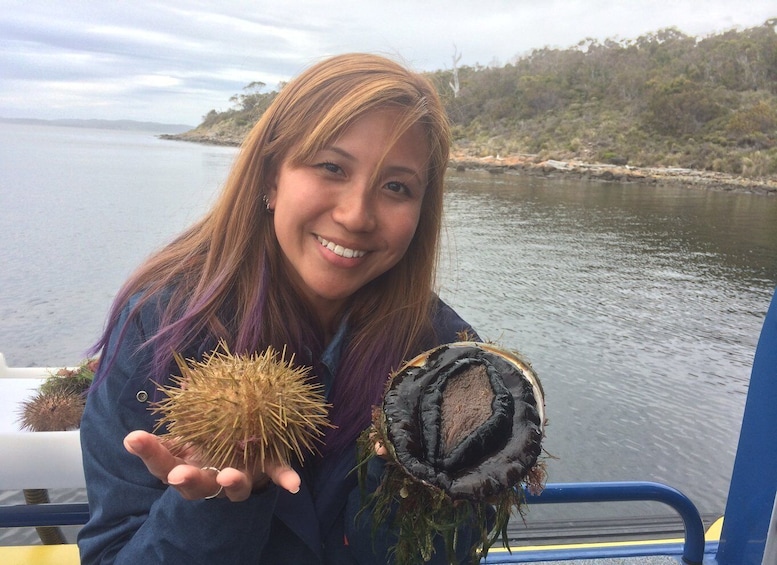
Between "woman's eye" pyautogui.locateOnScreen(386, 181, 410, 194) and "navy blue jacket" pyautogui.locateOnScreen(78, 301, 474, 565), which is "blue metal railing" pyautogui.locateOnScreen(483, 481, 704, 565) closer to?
"navy blue jacket" pyautogui.locateOnScreen(78, 301, 474, 565)

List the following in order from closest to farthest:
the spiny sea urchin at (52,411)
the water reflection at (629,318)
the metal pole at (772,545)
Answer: the metal pole at (772,545)
the spiny sea urchin at (52,411)
the water reflection at (629,318)

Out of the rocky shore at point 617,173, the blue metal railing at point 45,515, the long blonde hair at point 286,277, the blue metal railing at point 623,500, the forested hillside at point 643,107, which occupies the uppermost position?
the forested hillside at point 643,107

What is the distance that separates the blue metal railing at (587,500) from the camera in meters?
2.30

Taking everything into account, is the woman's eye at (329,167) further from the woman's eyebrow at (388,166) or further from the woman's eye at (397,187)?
the woman's eye at (397,187)

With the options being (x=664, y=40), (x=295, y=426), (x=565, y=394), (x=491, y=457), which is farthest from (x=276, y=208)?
(x=664, y=40)

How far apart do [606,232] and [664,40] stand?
6769cm

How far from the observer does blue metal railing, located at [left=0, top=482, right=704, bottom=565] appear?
230cm

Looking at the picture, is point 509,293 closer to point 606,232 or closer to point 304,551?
point 606,232

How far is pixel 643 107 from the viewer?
55.3 metres

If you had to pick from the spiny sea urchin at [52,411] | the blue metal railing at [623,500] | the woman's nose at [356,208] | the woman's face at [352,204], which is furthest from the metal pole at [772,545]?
the spiny sea urchin at [52,411]

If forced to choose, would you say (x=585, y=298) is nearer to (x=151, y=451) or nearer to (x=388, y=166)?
(x=388, y=166)

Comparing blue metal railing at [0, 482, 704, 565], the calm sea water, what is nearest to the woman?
the calm sea water

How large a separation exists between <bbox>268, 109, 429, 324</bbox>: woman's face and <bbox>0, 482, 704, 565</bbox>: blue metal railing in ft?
4.23

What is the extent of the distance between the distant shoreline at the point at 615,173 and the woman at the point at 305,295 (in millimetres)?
39670
